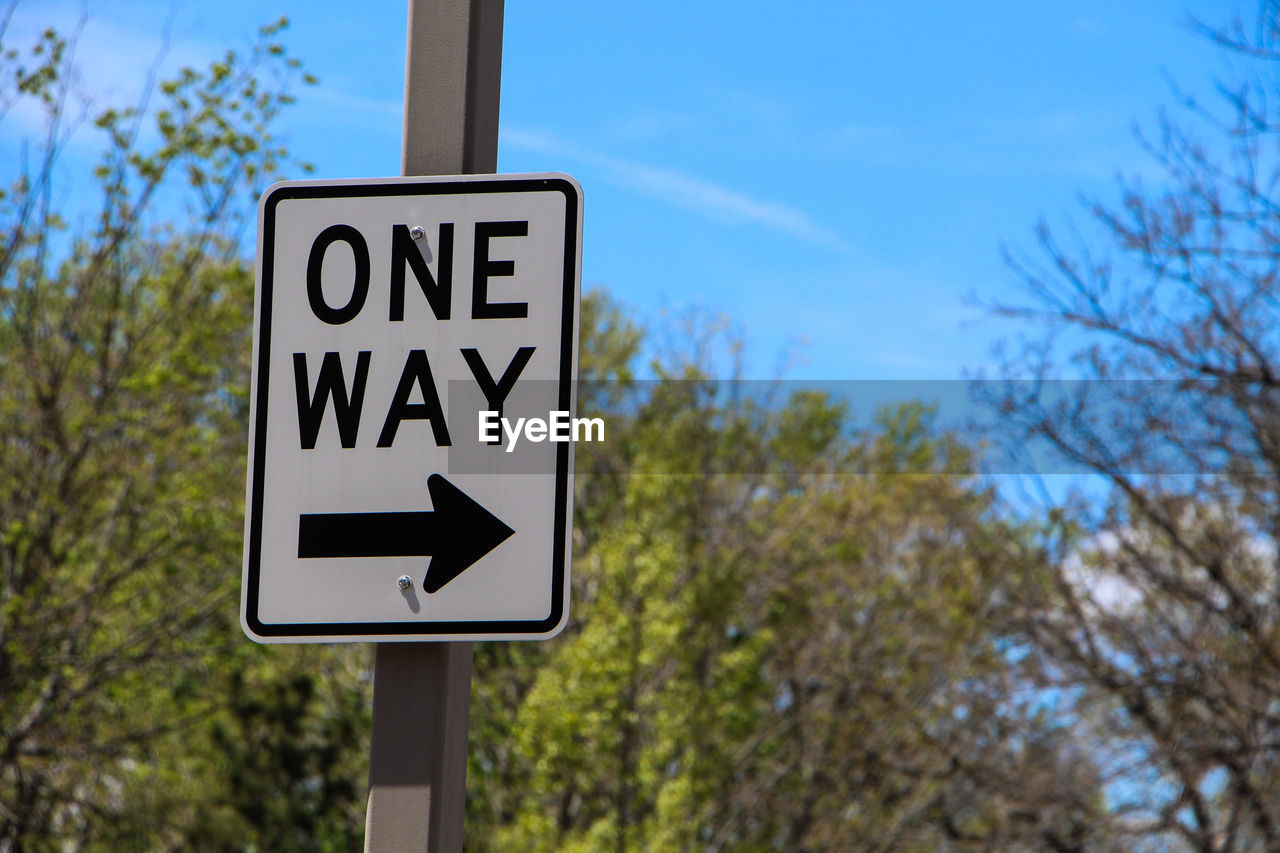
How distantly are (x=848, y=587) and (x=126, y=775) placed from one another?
1139 cm

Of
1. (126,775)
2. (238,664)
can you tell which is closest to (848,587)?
(238,664)

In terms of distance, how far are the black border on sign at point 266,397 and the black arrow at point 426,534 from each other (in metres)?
0.08

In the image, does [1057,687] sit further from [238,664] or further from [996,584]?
[238,664]

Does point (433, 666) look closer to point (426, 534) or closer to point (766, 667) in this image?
point (426, 534)

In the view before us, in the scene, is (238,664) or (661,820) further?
(661,820)

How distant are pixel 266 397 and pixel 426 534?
15.2 inches

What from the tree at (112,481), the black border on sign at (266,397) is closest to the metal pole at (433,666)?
the black border on sign at (266,397)

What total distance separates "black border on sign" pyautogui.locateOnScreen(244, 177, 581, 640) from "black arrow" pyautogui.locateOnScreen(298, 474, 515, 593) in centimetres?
8

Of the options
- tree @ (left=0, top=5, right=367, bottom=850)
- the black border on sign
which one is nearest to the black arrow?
the black border on sign

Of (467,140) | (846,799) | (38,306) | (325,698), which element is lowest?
(846,799)

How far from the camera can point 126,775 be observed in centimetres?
1356

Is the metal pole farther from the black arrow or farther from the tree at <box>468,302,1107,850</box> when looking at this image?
the tree at <box>468,302,1107,850</box>

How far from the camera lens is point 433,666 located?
7.81ft

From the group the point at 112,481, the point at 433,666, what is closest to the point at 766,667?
the point at 112,481
